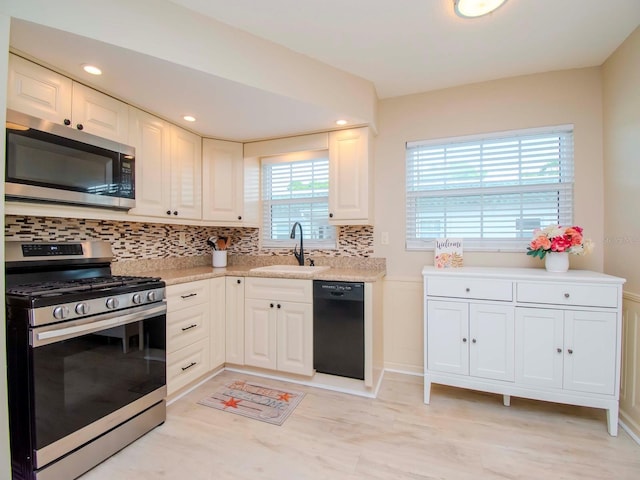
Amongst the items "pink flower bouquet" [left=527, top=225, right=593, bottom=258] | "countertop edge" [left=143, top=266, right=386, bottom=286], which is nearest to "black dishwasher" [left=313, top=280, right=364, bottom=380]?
"countertop edge" [left=143, top=266, right=386, bottom=286]

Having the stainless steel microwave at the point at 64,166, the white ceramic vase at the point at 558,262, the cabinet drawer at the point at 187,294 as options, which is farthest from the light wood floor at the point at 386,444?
the stainless steel microwave at the point at 64,166

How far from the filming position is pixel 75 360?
1434 millimetres

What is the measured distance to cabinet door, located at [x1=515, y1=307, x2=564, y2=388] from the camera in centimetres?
188

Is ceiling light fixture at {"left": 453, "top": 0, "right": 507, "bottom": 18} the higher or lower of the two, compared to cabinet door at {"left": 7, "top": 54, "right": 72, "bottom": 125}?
higher

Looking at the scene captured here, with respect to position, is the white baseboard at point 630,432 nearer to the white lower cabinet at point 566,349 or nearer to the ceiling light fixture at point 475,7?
the white lower cabinet at point 566,349

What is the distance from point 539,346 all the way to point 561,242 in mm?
706

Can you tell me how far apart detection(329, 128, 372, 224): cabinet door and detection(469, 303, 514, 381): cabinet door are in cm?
109

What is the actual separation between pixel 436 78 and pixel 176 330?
2775mm

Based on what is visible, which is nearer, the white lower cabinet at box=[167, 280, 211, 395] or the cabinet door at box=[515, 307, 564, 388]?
the cabinet door at box=[515, 307, 564, 388]

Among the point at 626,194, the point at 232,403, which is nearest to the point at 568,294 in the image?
the point at 626,194

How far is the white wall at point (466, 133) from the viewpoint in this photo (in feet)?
7.22

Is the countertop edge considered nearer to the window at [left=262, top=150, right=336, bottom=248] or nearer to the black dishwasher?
the black dishwasher

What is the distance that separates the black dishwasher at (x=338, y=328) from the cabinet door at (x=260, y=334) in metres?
0.37

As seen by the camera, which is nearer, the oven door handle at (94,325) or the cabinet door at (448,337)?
the oven door handle at (94,325)
